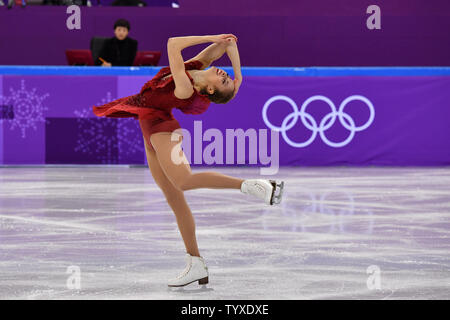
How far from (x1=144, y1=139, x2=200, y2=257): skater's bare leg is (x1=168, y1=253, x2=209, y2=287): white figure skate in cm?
6

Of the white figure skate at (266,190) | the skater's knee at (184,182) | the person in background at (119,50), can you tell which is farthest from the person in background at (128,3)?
the white figure skate at (266,190)

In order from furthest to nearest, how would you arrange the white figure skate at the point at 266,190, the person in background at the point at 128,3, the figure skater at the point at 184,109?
the person in background at the point at 128,3
the figure skater at the point at 184,109
the white figure skate at the point at 266,190

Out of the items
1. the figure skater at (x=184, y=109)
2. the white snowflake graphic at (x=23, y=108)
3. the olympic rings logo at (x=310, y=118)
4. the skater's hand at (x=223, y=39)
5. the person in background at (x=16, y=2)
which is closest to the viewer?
the figure skater at (x=184, y=109)

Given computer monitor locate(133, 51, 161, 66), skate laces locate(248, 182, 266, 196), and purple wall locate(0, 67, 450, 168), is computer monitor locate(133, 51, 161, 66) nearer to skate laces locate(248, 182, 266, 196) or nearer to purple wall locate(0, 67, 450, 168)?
purple wall locate(0, 67, 450, 168)

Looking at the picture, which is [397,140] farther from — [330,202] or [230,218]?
[230,218]

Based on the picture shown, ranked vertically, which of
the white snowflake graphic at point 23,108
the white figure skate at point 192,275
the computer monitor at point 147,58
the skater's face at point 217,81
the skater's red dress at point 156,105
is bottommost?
the white figure skate at point 192,275

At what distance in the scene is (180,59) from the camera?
4.20m

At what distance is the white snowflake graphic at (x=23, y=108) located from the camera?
40.8 feet

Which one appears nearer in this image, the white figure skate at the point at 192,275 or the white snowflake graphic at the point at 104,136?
the white figure skate at the point at 192,275

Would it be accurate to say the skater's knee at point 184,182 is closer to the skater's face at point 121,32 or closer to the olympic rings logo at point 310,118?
the olympic rings logo at point 310,118

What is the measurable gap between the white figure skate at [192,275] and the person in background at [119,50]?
881 cm

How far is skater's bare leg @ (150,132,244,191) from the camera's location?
4.17 m

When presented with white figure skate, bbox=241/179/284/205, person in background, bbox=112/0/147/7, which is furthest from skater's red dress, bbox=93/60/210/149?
person in background, bbox=112/0/147/7

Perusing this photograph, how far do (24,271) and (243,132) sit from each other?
794 cm
